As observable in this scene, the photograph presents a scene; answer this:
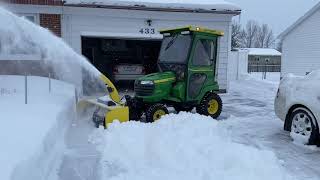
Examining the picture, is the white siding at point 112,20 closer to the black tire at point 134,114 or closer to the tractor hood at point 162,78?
the tractor hood at point 162,78

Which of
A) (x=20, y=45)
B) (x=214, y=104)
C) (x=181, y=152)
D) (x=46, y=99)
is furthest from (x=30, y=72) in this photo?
(x=181, y=152)

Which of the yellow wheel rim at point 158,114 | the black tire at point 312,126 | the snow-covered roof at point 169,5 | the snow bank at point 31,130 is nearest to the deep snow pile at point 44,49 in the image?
the snow bank at point 31,130

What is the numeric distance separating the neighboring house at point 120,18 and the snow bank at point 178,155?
719 cm

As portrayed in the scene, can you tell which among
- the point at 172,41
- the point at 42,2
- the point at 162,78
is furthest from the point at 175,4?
the point at 162,78

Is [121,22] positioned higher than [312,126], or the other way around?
[121,22]

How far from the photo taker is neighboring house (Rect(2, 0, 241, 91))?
14.6 metres

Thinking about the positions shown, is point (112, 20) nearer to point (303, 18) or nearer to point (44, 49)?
point (44, 49)

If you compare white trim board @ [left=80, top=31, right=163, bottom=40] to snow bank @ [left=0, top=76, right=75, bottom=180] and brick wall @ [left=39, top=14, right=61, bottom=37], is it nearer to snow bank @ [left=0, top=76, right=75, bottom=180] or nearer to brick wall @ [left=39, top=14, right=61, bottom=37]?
brick wall @ [left=39, top=14, right=61, bottom=37]

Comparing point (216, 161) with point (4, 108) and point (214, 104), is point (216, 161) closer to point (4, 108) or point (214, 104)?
point (4, 108)

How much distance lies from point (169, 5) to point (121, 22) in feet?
6.07

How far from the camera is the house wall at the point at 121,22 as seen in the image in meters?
15.2

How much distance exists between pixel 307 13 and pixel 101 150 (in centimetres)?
2246

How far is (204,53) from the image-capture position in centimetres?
1035

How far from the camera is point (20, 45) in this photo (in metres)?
12.4
